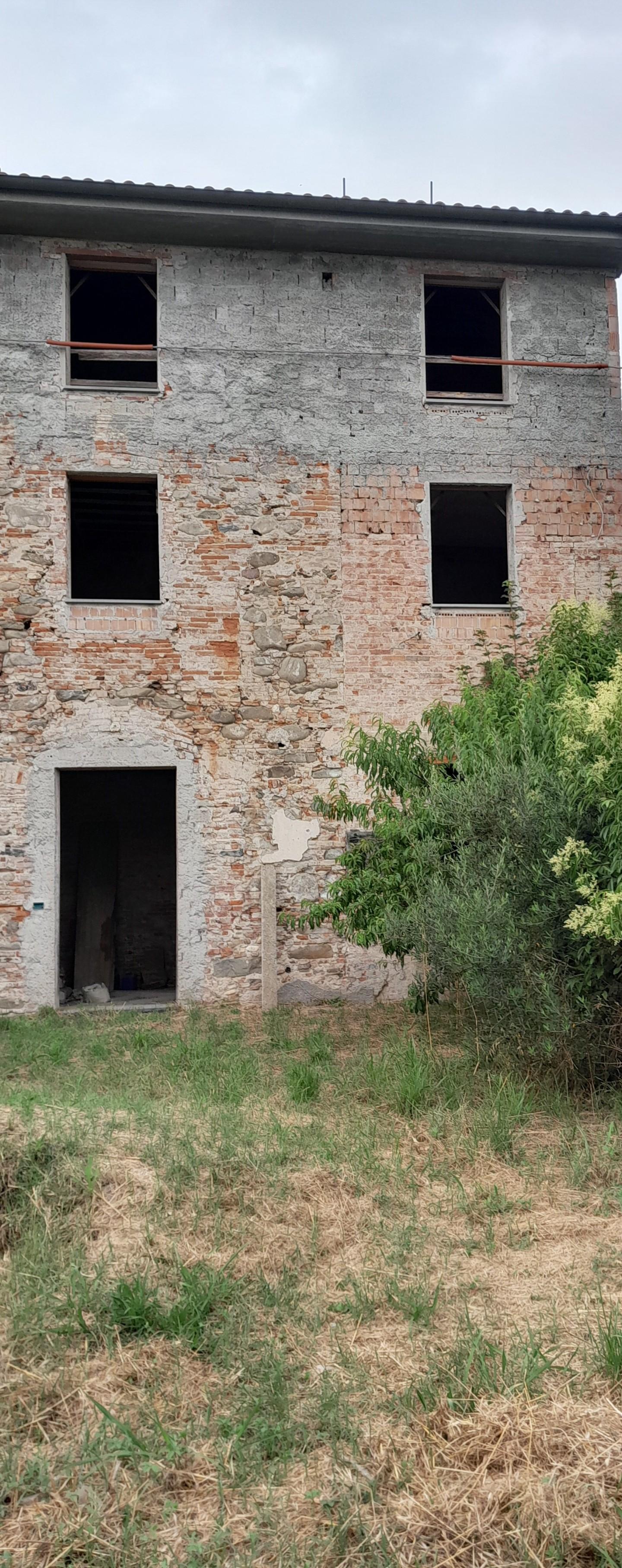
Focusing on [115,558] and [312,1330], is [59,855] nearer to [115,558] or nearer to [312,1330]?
[115,558]

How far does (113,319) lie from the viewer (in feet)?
42.2

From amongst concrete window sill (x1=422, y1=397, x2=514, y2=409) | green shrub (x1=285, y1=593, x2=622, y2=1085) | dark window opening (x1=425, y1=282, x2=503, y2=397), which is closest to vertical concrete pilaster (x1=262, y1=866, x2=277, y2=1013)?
green shrub (x1=285, y1=593, x2=622, y2=1085)

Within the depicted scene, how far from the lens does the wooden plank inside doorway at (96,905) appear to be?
1194 cm

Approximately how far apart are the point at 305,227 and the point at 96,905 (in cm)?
793

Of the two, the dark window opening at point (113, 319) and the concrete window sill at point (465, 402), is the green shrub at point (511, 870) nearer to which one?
the concrete window sill at point (465, 402)

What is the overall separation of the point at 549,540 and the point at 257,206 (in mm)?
4338

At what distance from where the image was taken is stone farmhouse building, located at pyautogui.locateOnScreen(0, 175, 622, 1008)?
9.70 m

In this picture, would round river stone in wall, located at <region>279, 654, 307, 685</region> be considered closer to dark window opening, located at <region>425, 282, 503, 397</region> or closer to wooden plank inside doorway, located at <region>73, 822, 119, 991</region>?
dark window opening, located at <region>425, 282, 503, 397</region>

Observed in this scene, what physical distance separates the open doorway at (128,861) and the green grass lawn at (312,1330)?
7643 millimetres

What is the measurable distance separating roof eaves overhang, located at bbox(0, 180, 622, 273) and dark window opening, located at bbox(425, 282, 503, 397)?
85 centimetres

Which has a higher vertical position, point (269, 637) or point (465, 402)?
point (465, 402)

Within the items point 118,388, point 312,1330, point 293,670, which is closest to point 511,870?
point 312,1330

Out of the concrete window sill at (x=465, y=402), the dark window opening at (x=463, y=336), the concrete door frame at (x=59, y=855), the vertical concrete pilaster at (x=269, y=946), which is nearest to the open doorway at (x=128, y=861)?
the concrete door frame at (x=59, y=855)

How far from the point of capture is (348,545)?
1015cm
